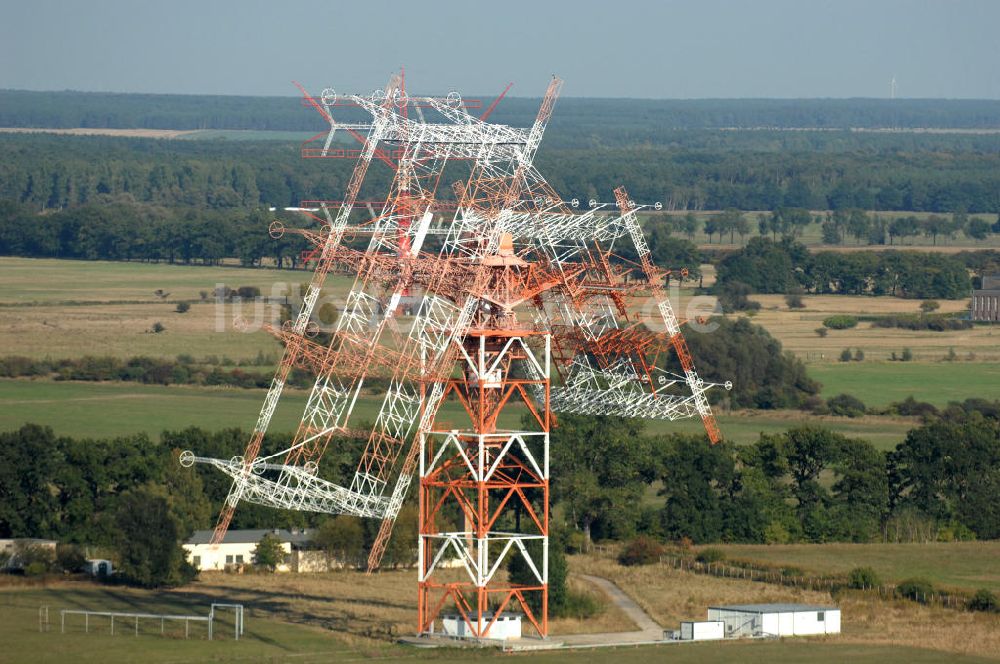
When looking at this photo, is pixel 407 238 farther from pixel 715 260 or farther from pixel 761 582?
pixel 715 260

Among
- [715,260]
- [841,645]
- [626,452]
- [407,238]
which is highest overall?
[715,260]

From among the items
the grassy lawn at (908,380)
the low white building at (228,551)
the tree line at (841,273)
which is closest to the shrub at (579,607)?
the low white building at (228,551)

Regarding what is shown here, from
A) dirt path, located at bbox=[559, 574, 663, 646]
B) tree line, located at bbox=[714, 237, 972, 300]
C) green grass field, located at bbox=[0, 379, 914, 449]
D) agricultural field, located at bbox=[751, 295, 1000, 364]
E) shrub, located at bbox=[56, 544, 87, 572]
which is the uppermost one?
tree line, located at bbox=[714, 237, 972, 300]

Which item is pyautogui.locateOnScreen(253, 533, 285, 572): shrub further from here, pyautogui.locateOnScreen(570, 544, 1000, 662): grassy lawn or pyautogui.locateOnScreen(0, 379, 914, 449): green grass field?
pyautogui.locateOnScreen(0, 379, 914, 449): green grass field

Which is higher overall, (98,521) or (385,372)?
(385,372)

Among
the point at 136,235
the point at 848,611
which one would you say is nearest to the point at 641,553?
the point at 848,611

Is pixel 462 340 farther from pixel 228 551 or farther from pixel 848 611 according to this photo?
pixel 228 551

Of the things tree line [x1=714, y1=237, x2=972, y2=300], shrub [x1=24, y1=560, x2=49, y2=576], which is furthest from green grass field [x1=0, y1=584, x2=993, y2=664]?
tree line [x1=714, y1=237, x2=972, y2=300]

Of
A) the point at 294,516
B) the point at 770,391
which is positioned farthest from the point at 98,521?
the point at 770,391
